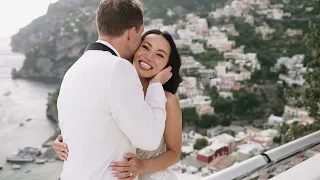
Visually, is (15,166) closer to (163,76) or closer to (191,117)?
(191,117)

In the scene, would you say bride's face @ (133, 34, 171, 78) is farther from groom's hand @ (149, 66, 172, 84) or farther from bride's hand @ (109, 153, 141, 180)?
bride's hand @ (109, 153, 141, 180)

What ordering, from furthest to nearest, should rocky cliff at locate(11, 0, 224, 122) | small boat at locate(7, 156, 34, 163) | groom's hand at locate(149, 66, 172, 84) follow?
rocky cliff at locate(11, 0, 224, 122), small boat at locate(7, 156, 34, 163), groom's hand at locate(149, 66, 172, 84)

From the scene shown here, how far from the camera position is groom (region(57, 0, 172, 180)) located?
0.69 m

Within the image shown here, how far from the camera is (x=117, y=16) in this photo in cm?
73

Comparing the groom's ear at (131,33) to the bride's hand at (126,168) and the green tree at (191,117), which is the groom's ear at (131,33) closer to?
the bride's hand at (126,168)

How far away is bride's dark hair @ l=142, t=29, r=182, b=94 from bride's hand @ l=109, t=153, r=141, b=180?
0.80 feet

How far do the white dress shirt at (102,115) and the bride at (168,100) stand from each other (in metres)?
0.12

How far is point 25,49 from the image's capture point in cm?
1902

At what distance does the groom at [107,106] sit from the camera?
0.69m

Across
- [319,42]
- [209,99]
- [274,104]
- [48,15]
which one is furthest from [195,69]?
[319,42]

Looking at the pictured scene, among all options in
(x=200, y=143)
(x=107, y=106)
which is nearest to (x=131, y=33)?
(x=107, y=106)

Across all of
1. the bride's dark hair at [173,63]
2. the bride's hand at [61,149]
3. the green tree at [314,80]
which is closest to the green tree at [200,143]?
the green tree at [314,80]

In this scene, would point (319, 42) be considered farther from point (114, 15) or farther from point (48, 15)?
point (48, 15)

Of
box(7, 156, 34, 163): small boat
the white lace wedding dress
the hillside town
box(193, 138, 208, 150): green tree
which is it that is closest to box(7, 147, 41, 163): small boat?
box(7, 156, 34, 163): small boat
